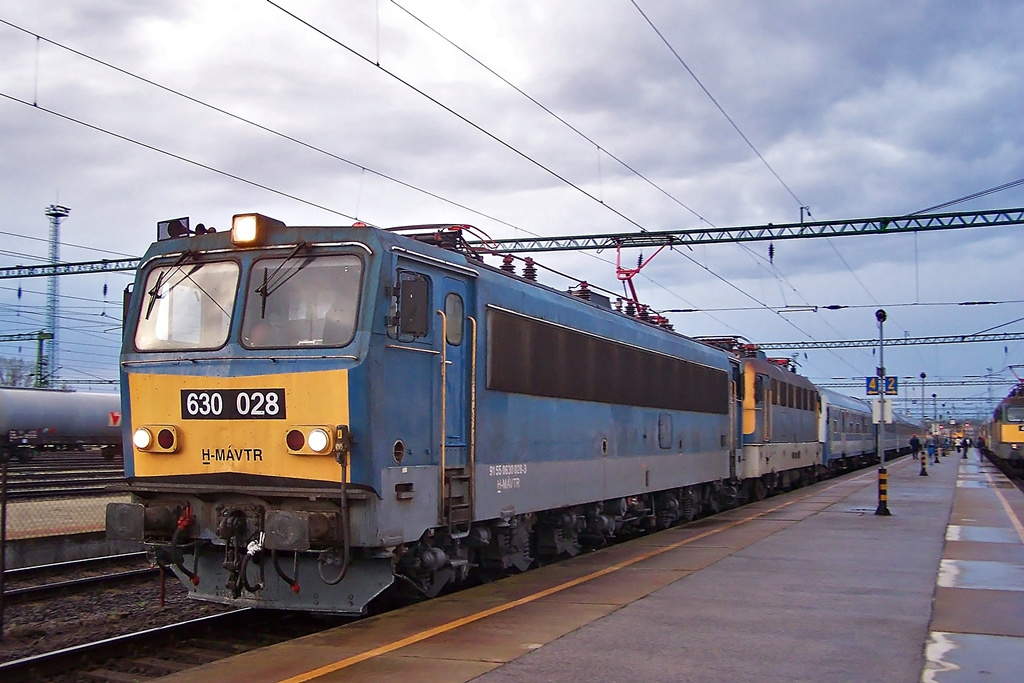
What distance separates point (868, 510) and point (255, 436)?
16.2 meters

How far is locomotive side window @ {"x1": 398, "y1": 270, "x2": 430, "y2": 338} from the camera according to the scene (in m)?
8.77

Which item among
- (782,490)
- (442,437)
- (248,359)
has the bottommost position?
(782,490)

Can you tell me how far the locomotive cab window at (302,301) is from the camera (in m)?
8.60

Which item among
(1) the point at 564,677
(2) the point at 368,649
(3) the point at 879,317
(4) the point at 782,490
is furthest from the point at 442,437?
(4) the point at 782,490

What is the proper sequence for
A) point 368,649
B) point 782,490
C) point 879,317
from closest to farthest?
point 368,649
point 879,317
point 782,490

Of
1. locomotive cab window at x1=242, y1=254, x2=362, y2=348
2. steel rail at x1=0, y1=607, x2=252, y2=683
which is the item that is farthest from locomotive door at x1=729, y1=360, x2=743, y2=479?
locomotive cab window at x1=242, y1=254, x2=362, y2=348

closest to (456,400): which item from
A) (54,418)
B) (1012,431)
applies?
(54,418)

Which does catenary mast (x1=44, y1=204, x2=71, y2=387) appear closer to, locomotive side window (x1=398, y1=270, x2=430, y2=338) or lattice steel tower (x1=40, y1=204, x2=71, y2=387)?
lattice steel tower (x1=40, y1=204, x2=71, y2=387)

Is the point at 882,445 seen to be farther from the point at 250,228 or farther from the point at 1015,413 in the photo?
the point at 1015,413

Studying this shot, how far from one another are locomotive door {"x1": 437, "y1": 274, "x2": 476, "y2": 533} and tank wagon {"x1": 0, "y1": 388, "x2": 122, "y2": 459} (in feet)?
96.5

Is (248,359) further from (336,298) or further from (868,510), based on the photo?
(868,510)

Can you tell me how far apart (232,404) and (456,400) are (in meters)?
2.21

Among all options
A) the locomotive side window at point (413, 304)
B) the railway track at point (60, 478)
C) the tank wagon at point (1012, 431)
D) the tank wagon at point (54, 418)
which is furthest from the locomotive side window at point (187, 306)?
the tank wagon at point (1012, 431)

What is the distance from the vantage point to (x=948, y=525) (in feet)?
58.7
